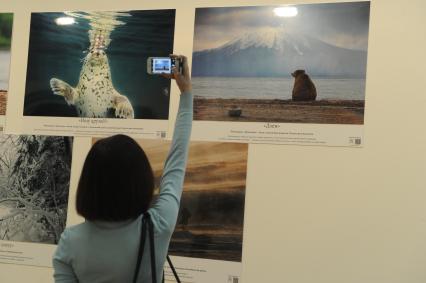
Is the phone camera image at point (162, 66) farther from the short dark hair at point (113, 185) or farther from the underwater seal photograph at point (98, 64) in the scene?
the underwater seal photograph at point (98, 64)

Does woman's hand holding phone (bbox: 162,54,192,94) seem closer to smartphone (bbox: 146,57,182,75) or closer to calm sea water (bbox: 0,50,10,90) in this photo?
smartphone (bbox: 146,57,182,75)

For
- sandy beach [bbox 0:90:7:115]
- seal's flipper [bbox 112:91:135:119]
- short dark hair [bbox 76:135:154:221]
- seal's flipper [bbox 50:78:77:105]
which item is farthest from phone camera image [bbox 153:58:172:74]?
sandy beach [bbox 0:90:7:115]

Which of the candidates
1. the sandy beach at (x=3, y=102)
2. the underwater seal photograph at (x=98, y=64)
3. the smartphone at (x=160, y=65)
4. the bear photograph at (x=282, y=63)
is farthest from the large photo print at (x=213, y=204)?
the sandy beach at (x=3, y=102)

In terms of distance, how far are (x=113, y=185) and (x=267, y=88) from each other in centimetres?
136

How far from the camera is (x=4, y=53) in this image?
273 cm

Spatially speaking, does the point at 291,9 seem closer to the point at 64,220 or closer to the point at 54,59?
the point at 54,59

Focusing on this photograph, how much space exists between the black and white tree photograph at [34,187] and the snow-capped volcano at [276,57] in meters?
0.88

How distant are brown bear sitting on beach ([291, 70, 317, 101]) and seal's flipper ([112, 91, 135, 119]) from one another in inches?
32.7

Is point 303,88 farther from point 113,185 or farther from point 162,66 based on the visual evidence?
point 113,185

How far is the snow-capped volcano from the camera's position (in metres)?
2.22

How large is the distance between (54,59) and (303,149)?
55.8 inches

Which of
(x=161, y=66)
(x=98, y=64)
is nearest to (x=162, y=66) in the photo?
(x=161, y=66)

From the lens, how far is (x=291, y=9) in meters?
2.32

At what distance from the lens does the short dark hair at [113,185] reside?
1.09 meters
